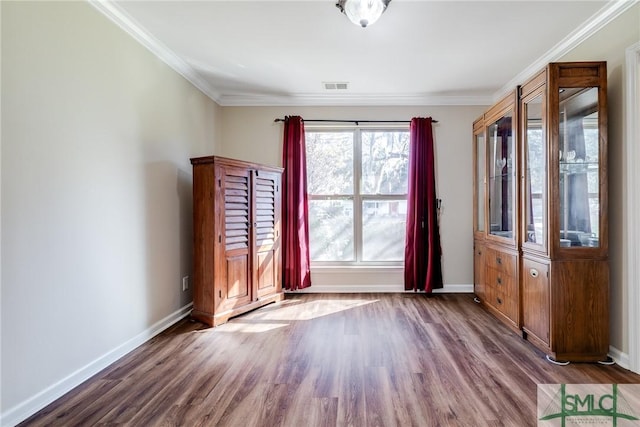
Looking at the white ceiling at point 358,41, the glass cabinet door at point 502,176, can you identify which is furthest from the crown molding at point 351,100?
the glass cabinet door at point 502,176

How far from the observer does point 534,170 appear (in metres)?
2.68

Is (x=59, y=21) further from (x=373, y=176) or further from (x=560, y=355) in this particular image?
(x=560, y=355)

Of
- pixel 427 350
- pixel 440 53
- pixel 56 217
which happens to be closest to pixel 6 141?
pixel 56 217

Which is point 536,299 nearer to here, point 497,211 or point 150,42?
point 497,211

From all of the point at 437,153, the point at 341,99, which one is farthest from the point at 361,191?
the point at 341,99

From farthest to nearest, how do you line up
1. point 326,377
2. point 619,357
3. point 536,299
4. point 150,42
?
point 150,42 < point 536,299 < point 619,357 < point 326,377

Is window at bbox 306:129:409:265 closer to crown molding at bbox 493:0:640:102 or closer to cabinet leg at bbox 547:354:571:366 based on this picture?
crown molding at bbox 493:0:640:102

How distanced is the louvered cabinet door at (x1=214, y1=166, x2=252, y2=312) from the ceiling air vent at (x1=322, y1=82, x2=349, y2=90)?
1.45m

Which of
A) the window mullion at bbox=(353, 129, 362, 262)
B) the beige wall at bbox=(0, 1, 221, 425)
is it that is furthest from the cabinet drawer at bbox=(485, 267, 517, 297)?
the beige wall at bbox=(0, 1, 221, 425)

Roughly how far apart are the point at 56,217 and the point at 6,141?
0.49 m

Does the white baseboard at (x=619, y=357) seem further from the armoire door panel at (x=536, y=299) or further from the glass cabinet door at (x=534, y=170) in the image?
the glass cabinet door at (x=534, y=170)

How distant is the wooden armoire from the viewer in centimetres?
313

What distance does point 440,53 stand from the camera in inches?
120

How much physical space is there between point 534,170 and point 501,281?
1.17 metres
